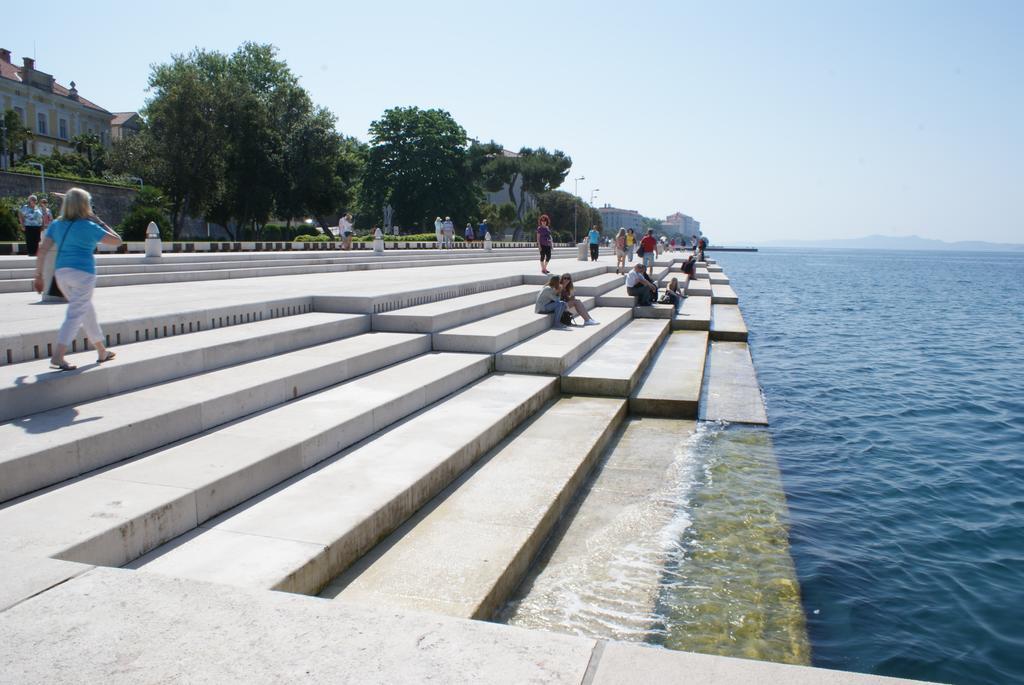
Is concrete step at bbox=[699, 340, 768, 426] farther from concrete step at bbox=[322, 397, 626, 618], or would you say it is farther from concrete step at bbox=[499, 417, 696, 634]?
concrete step at bbox=[322, 397, 626, 618]

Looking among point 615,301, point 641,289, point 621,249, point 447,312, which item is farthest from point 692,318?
point 447,312

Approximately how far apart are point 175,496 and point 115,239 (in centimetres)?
288

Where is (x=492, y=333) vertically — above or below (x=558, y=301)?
below

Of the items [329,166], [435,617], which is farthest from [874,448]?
[329,166]

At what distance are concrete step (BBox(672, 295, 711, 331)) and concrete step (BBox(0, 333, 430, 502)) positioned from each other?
10.5 m

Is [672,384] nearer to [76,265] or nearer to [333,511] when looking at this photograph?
[333,511]

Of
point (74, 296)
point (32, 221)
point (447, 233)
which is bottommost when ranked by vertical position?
point (74, 296)

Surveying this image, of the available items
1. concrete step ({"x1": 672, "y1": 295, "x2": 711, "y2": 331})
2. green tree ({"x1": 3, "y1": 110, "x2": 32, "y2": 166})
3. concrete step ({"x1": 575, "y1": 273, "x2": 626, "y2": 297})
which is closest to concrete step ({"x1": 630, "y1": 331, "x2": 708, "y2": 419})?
concrete step ({"x1": 672, "y1": 295, "x2": 711, "y2": 331})

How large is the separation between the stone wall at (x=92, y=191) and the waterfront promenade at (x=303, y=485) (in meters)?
26.2

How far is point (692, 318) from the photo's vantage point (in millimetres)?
17453

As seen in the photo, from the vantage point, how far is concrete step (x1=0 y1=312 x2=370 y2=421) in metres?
5.32

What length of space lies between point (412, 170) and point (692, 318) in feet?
148

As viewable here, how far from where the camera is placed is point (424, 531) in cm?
508

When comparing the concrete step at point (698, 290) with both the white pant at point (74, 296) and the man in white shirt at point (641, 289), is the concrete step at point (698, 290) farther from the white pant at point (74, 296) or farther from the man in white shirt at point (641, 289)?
the white pant at point (74, 296)
